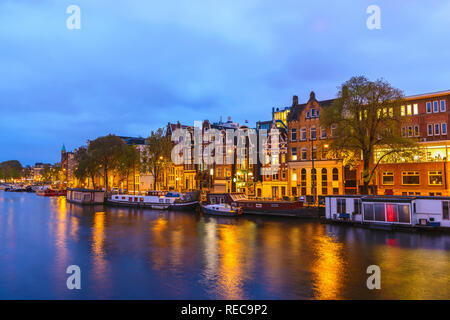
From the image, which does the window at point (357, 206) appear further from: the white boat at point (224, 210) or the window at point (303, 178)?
the window at point (303, 178)

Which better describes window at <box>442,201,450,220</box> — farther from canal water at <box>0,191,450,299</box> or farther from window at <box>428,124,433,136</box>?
window at <box>428,124,433,136</box>

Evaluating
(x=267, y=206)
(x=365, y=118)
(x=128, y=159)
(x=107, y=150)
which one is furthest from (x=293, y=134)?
(x=107, y=150)

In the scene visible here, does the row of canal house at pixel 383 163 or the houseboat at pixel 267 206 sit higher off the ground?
the row of canal house at pixel 383 163

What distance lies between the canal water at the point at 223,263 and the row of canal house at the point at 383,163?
21.9 meters

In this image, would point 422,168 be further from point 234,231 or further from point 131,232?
point 131,232

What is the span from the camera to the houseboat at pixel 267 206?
5642cm

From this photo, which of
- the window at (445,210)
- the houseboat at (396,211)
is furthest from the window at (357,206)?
the window at (445,210)

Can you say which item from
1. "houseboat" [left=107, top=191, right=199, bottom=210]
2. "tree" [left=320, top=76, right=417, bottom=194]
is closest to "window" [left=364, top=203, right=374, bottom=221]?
"tree" [left=320, top=76, right=417, bottom=194]

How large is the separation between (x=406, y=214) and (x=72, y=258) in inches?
1512

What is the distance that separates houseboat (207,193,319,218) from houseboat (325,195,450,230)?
322 inches

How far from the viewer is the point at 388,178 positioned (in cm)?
6209

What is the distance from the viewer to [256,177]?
82.1 metres

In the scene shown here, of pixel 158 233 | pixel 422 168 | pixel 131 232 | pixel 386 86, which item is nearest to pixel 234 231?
pixel 158 233

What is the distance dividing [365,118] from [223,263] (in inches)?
1390
